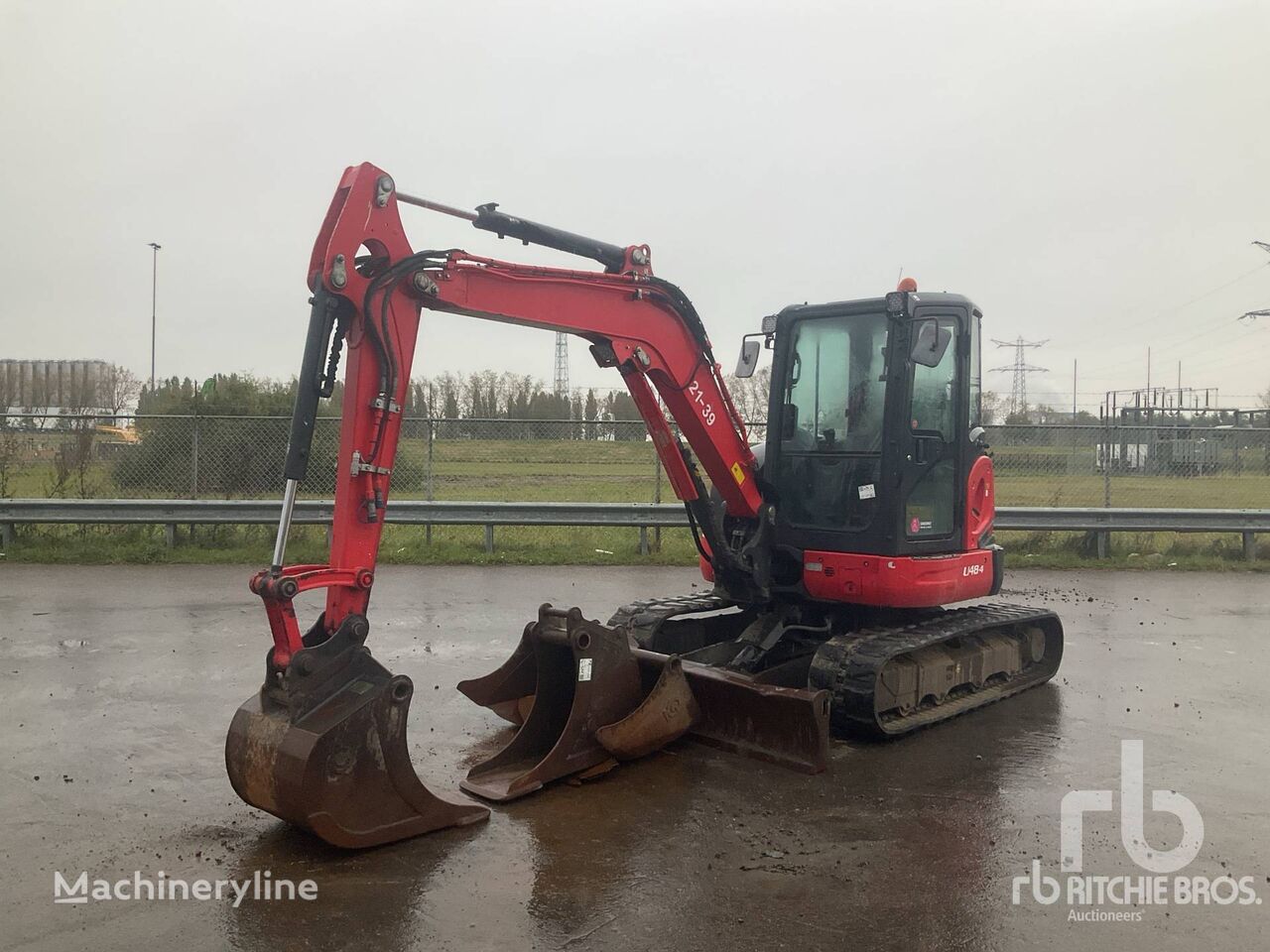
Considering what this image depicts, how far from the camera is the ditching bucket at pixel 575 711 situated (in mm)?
5531

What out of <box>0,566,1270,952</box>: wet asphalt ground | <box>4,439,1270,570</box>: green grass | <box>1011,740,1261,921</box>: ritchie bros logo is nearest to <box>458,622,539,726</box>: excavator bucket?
<box>0,566,1270,952</box>: wet asphalt ground

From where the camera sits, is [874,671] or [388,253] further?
[874,671]

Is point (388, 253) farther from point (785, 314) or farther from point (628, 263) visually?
point (785, 314)

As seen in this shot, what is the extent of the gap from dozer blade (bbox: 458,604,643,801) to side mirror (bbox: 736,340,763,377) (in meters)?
2.42

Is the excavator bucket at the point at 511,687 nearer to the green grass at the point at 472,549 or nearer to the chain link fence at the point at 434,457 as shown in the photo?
the green grass at the point at 472,549

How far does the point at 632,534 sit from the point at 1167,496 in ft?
29.5

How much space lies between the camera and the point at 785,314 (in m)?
7.40

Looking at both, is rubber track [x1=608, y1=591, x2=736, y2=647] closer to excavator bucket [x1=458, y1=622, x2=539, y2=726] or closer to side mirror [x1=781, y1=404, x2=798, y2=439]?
excavator bucket [x1=458, y1=622, x2=539, y2=726]

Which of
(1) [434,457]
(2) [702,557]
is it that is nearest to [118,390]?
(1) [434,457]

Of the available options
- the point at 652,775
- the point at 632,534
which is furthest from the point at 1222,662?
the point at 632,534

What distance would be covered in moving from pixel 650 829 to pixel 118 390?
1060 inches

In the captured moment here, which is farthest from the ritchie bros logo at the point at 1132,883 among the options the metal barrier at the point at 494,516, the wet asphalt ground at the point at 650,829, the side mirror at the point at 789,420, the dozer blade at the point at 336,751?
the metal barrier at the point at 494,516

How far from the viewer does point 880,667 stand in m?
6.22

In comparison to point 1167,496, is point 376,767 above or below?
below
